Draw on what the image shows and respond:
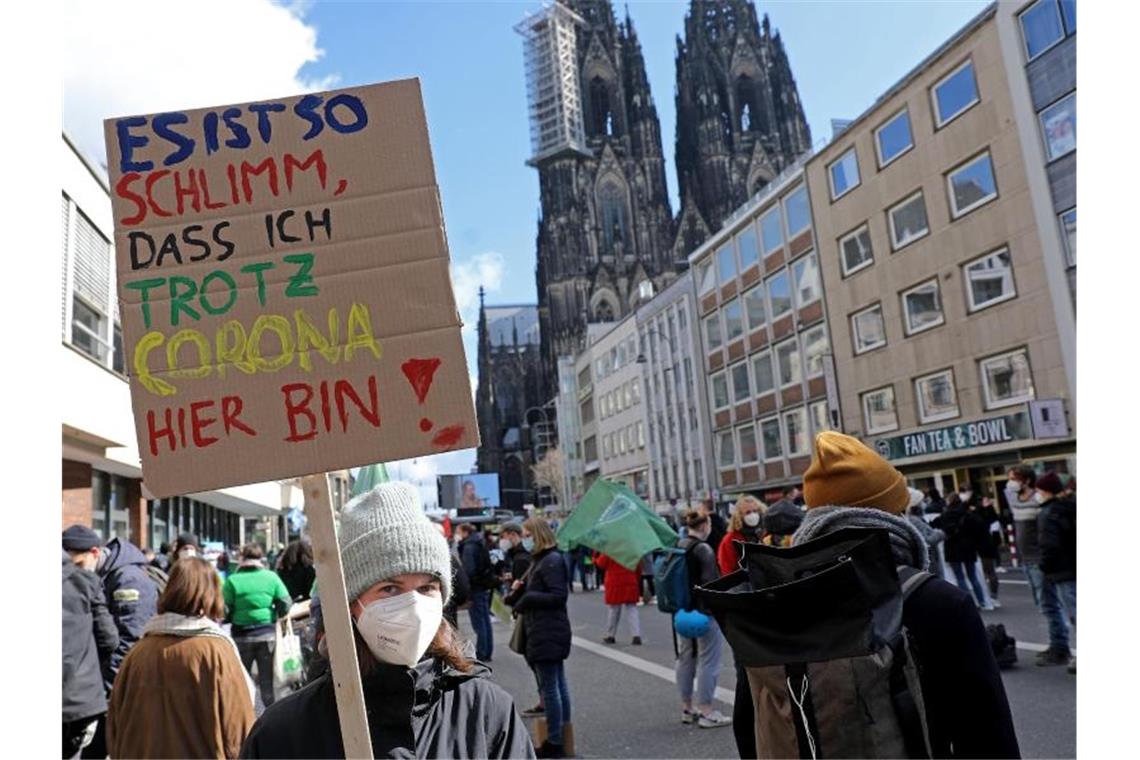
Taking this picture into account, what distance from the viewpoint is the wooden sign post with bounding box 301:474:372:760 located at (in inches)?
76.8

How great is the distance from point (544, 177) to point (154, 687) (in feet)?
302

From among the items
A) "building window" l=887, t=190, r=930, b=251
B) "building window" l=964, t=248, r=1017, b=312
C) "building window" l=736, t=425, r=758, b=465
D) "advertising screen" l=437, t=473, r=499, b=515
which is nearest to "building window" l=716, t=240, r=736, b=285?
"building window" l=736, t=425, r=758, b=465

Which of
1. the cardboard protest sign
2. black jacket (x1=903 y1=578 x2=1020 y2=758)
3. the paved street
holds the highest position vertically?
the cardboard protest sign

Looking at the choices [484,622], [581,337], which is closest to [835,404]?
[484,622]

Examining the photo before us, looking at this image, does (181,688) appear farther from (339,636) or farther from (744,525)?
(744,525)

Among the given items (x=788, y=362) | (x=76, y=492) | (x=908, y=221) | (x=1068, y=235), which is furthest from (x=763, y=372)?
(x=76, y=492)

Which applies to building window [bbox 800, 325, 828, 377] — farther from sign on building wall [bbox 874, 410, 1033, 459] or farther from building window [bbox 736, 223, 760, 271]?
building window [bbox 736, 223, 760, 271]

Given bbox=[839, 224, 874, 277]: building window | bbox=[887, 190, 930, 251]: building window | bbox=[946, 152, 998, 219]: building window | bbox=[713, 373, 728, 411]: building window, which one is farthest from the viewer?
bbox=[713, 373, 728, 411]: building window

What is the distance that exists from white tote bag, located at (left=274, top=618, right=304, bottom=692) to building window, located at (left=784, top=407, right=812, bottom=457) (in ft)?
99.0

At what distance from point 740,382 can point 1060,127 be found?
824 inches

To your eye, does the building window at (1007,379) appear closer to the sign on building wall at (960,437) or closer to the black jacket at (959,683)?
the sign on building wall at (960,437)

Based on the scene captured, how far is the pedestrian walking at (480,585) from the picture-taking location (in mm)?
11547

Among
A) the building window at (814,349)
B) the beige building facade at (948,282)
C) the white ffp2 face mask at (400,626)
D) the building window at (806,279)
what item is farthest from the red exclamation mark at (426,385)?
the building window at (806,279)
